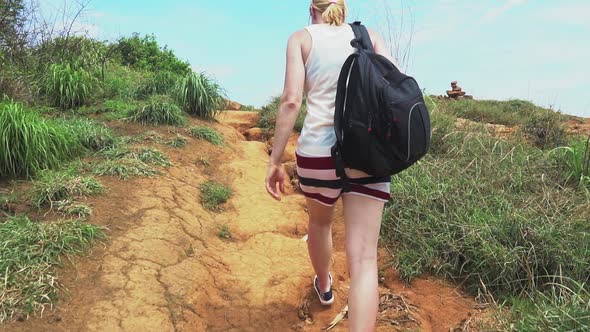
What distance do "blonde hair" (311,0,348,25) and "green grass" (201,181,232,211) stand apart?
106 inches

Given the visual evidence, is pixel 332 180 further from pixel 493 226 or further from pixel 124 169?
pixel 124 169

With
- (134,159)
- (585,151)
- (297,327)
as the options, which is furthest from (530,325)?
(134,159)

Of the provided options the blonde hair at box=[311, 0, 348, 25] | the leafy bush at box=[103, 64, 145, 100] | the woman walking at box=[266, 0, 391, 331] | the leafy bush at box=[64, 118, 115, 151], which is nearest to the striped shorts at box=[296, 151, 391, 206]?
the woman walking at box=[266, 0, 391, 331]

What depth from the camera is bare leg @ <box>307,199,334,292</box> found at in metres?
2.87

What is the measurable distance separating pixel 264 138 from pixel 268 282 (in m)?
4.55


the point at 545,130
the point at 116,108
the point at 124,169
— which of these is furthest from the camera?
the point at 116,108

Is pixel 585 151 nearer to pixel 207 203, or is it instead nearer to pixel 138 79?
pixel 207 203

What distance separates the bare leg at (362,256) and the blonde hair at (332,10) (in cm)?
90

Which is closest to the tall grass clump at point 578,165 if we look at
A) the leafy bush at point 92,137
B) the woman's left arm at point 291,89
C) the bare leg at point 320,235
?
the bare leg at point 320,235

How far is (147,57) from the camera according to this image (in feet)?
47.2

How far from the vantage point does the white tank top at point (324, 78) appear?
8.33 ft

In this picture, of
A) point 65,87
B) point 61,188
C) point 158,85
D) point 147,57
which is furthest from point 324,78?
point 147,57

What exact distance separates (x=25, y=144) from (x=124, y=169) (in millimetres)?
874

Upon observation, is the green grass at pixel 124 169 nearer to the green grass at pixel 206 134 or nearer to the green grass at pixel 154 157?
the green grass at pixel 154 157
